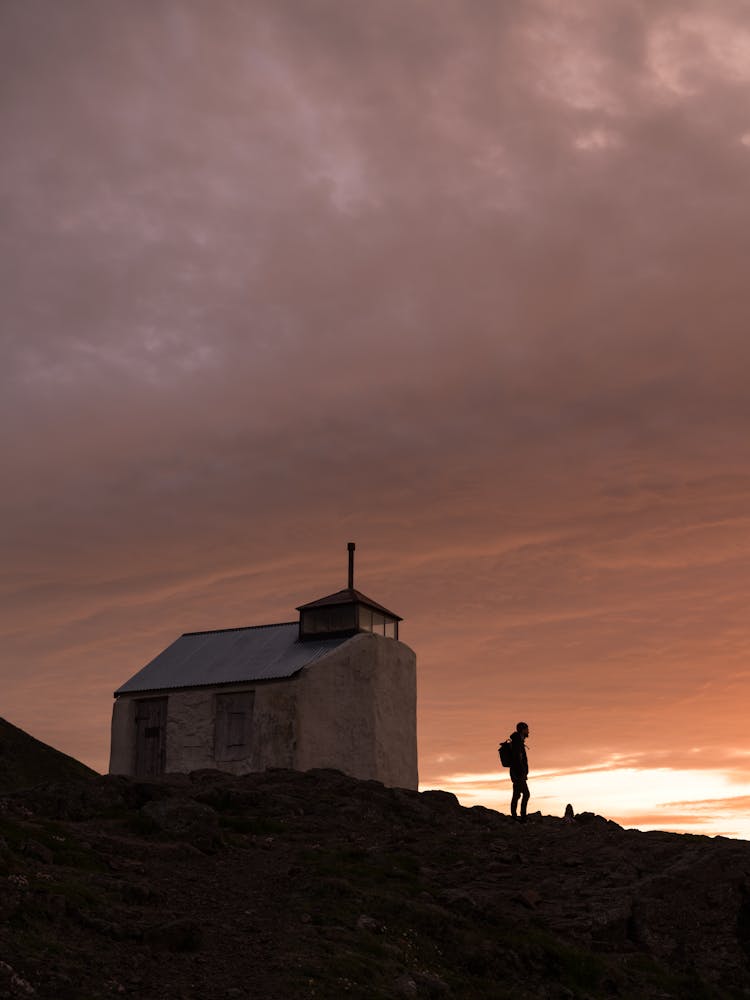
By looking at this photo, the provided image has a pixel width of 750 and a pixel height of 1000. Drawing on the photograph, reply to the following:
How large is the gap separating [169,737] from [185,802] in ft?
52.3

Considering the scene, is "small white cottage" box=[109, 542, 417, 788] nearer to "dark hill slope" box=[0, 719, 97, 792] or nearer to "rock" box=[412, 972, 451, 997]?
"rock" box=[412, 972, 451, 997]

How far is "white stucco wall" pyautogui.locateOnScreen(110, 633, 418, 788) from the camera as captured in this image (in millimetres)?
39375

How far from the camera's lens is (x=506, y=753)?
3038 centimetres

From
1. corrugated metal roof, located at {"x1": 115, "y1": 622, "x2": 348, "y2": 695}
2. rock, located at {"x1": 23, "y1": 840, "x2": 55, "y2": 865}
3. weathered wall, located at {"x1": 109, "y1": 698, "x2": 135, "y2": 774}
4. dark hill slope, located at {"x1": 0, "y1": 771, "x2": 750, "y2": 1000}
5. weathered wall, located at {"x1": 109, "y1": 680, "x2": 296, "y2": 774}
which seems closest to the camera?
dark hill slope, located at {"x1": 0, "y1": 771, "x2": 750, "y2": 1000}

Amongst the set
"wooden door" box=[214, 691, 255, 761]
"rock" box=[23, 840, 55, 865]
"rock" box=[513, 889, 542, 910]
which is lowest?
"rock" box=[513, 889, 542, 910]

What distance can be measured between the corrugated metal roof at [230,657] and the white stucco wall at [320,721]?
20.4 inches

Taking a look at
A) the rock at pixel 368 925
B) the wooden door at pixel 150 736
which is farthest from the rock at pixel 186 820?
the wooden door at pixel 150 736

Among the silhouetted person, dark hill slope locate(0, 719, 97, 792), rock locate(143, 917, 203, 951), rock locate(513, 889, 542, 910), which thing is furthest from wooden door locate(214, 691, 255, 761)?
dark hill slope locate(0, 719, 97, 792)

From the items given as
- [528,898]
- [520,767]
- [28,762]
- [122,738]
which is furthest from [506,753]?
[28,762]

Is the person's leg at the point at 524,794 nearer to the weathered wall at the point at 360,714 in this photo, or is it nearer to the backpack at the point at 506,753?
the backpack at the point at 506,753

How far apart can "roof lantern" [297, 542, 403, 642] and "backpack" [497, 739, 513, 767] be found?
14.1 metres

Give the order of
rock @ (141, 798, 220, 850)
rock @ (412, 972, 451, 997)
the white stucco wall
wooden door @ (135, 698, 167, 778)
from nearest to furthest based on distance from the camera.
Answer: rock @ (412, 972, 451, 997) < rock @ (141, 798, 220, 850) < the white stucco wall < wooden door @ (135, 698, 167, 778)

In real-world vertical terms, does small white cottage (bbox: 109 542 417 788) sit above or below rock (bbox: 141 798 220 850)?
above

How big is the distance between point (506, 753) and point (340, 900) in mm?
10153
